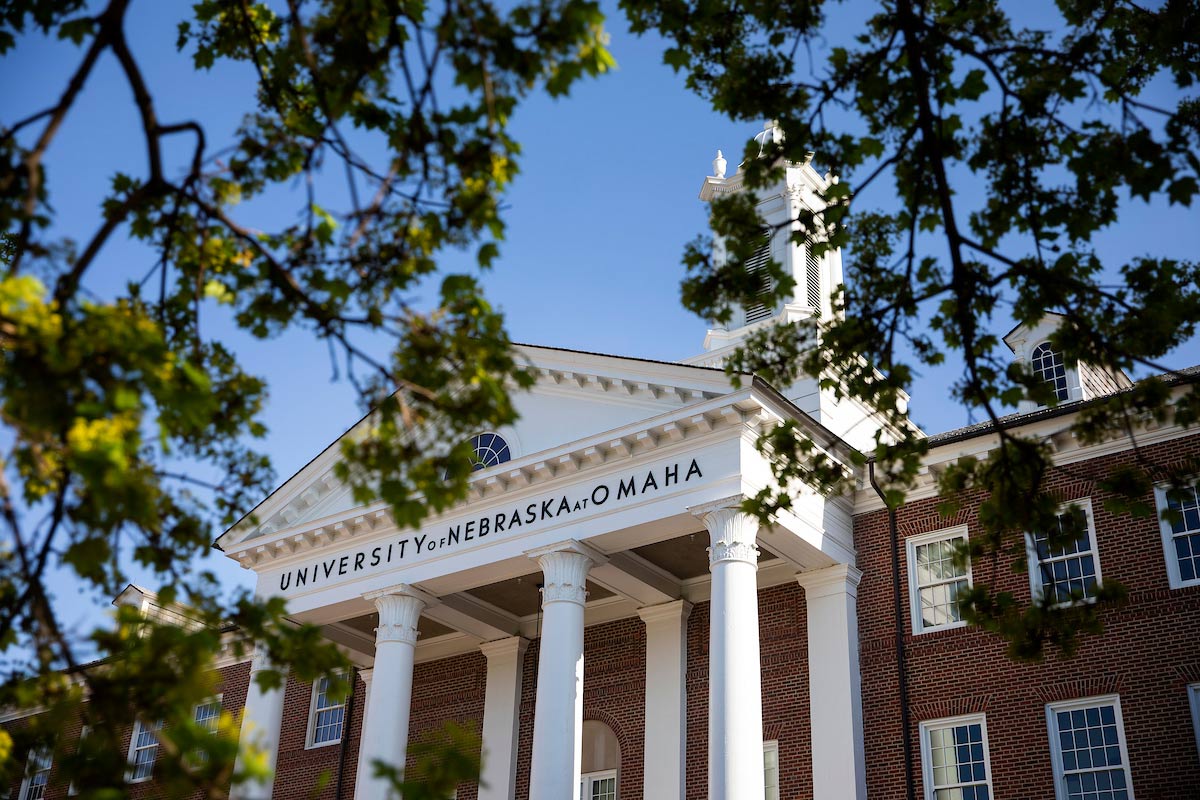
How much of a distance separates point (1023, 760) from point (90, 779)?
17396mm

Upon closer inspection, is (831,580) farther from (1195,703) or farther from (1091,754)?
(1195,703)

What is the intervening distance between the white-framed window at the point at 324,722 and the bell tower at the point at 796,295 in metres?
11.9

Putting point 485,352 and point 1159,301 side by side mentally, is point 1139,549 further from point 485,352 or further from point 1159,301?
point 485,352

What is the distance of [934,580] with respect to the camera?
74.9 feet

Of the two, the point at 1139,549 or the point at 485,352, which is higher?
the point at 1139,549

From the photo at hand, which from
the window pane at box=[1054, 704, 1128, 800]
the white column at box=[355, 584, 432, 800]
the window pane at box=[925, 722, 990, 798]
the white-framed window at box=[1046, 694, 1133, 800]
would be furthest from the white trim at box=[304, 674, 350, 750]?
the window pane at box=[1054, 704, 1128, 800]

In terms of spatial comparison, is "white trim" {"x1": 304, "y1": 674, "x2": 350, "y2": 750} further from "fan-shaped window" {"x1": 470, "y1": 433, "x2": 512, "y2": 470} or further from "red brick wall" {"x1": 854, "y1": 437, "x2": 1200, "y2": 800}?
"red brick wall" {"x1": 854, "y1": 437, "x2": 1200, "y2": 800}

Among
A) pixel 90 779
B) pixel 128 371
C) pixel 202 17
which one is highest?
pixel 202 17

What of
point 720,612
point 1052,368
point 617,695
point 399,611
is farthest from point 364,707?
point 1052,368

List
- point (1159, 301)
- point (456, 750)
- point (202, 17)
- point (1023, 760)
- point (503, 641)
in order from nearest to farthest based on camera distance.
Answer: point (456, 750)
point (202, 17)
point (1159, 301)
point (1023, 760)
point (503, 641)

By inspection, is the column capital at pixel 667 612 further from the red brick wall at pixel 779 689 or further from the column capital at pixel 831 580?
the column capital at pixel 831 580

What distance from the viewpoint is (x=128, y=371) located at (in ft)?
21.6

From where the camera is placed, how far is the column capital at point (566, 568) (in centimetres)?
2247

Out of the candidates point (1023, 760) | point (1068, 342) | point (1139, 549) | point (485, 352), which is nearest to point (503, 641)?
point (1023, 760)
